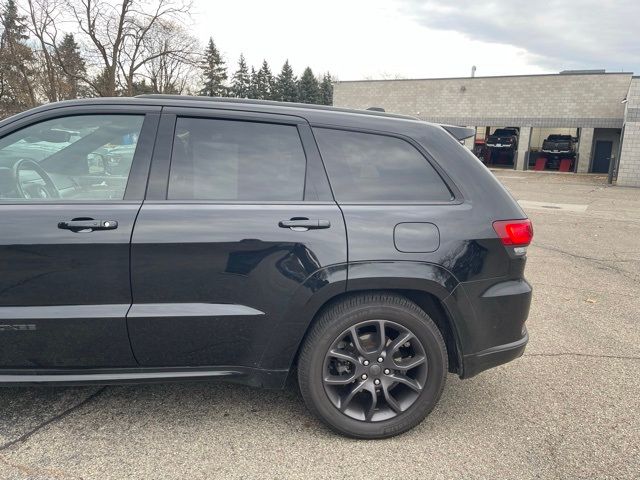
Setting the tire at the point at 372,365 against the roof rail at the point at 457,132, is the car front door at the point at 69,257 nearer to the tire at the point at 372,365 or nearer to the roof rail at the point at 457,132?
the tire at the point at 372,365

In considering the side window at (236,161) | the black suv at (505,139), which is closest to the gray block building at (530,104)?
the black suv at (505,139)

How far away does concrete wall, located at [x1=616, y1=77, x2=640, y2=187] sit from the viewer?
67.4ft

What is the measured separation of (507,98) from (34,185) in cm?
2981

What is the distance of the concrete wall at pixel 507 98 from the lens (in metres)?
25.9

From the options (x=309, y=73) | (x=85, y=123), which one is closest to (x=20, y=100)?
(x=85, y=123)

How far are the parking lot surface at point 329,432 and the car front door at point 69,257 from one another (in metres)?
0.46

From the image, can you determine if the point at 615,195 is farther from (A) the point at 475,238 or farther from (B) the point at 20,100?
(B) the point at 20,100

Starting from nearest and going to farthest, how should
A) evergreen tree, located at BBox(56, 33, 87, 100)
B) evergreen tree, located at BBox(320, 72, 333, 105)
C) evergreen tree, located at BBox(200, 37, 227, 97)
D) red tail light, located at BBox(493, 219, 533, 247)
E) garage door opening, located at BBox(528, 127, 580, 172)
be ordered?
red tail light, located at BBox(493, 219, 533, 247) < evergreen tree, located at BBox(56, 33, 87, 100) < garage door opening, located at BBox(528, 127, 580, 172) < evergreen tree, located at BBox(200, 37, 227, 97) < evergreen tree, located at BBox(320, 72, 333, 105)

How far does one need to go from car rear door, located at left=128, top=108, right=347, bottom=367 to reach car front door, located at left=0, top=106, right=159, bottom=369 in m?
0.10


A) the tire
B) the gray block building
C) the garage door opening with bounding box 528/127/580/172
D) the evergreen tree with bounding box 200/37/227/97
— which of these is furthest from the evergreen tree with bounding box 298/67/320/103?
the tire

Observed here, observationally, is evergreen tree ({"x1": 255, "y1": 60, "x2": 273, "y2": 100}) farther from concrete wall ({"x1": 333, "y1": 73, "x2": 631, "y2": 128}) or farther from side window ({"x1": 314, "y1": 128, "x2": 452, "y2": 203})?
side window ({"x1": 314, "y1": 128, "x2": 452, "y2": 203})

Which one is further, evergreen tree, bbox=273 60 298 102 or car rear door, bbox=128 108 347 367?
evergreen tree, bbox=273 60 298 102

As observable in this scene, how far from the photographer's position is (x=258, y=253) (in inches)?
98.0

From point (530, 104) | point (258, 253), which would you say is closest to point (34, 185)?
point (258, 253)
